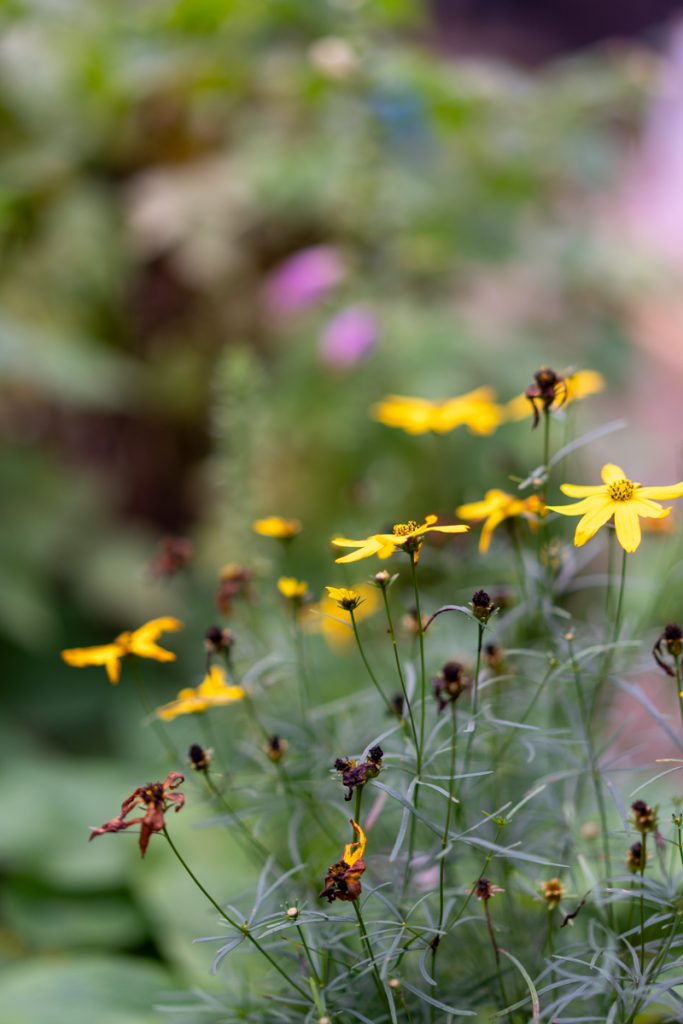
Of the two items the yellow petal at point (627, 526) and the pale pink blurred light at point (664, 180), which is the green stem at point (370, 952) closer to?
the yellow petal at point (627, 526)

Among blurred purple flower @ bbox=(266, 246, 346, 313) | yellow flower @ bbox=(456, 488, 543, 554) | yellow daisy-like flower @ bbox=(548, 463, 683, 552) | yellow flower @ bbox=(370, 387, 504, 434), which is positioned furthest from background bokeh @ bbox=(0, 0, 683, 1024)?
yellow daisy-like flower @ bbox=(548, 463, 683, 552)

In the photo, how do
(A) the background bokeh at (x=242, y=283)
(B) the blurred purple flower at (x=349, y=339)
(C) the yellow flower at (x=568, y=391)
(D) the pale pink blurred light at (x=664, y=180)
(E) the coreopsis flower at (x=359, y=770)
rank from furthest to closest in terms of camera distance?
1. (D) the pale pink blurred light at (x=664, y=180)
2. (A) the background bokeh at (x=242, y=283)
3. (B) the blurred purple flower at (x=349, y=339)
4. (C) the yellow flower at (x=568, y=391)
5. (E) the coreopsis flower at (x=359, y=770)

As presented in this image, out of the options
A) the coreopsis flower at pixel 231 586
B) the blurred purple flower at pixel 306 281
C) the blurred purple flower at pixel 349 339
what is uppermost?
the blurred purple flower at pixel 306 281

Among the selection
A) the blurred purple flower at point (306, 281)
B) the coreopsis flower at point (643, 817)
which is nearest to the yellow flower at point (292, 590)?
the coreopsis flower at point (643, 817)

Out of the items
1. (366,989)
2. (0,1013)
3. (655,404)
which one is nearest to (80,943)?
(0,1013)

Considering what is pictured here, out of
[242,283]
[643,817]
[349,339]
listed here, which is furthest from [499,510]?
[242,283]

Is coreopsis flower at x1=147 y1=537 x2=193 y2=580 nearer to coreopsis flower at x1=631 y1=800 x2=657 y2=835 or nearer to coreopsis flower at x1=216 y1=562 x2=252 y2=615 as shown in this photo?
coreopsis flower at x1=216 y1=562 x2=252 y2=615

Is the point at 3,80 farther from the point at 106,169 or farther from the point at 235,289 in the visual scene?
the point at 235,289
